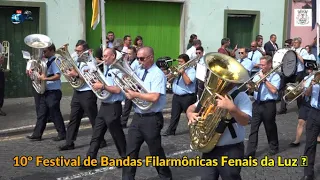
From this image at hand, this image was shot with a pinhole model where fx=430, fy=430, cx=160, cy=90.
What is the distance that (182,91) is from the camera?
8.42 m

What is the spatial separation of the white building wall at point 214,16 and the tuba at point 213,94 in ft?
32.9

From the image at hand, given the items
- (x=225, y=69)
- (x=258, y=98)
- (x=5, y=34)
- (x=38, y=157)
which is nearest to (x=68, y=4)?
(x=5, y=34)

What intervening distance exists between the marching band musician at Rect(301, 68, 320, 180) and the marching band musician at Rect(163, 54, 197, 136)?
2.78 m

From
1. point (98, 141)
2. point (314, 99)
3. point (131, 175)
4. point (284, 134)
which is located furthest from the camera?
point (284, 134)

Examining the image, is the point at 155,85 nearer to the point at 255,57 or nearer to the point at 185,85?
the point at 185,85

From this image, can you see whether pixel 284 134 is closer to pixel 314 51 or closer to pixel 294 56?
pixel 294 56

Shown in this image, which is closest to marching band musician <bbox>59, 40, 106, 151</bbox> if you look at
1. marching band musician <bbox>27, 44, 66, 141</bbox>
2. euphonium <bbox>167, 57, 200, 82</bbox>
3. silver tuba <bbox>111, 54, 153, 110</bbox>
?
marching band musician <bbox>27, 44, 66, 141</bbox>

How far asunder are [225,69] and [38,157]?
4090mm

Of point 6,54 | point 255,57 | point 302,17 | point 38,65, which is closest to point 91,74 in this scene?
point 38,65

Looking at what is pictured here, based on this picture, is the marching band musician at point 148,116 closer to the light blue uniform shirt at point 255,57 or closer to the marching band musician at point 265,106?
the marching band musician at point 265,106

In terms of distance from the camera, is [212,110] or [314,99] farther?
[314,99]

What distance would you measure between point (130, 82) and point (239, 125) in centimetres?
179

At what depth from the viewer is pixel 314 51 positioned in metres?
12.2

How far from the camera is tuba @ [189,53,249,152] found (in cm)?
376
